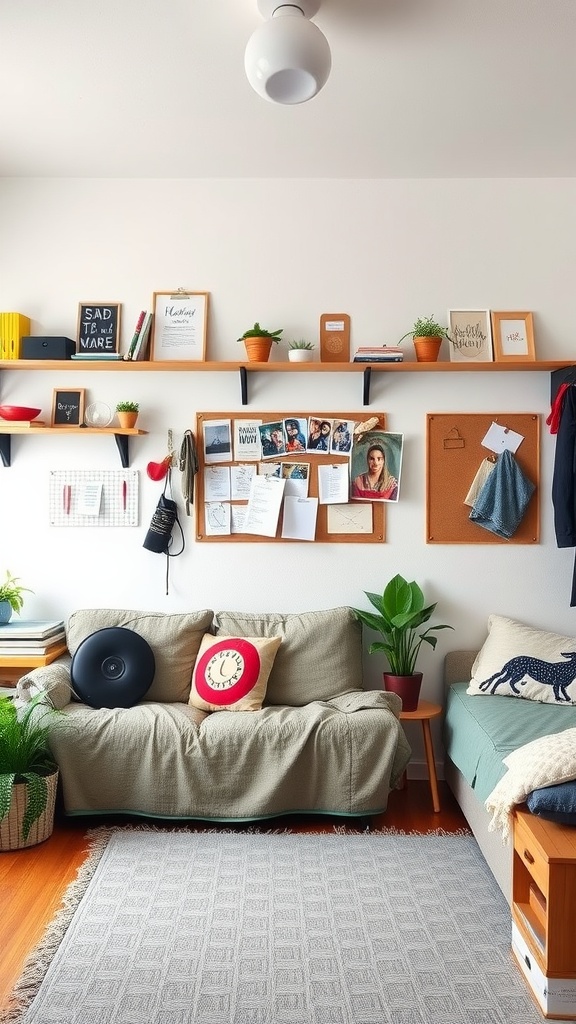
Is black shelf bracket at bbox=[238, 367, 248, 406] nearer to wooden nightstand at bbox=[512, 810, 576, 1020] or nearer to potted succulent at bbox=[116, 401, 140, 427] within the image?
potted succulent at bbox=[116, 401, 140, 427]

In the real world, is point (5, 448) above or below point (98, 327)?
below

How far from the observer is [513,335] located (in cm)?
388

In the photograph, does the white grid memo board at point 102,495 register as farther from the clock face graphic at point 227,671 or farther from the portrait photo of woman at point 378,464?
the portrait photo of woman at point 378,464

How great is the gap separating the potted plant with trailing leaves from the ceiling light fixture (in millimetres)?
2138

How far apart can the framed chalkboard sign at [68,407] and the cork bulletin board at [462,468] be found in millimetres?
1653

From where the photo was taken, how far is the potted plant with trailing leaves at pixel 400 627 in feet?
12.1

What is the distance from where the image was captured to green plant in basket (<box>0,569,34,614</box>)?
3.77m

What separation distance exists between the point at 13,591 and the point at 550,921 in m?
2.67

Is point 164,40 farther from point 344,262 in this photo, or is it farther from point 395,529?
point 395,529

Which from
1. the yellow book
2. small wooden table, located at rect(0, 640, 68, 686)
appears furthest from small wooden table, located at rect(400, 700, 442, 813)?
the yellow book

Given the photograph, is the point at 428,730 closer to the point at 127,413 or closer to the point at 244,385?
the point at 244,385

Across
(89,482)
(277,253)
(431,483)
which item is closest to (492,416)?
(431,483)

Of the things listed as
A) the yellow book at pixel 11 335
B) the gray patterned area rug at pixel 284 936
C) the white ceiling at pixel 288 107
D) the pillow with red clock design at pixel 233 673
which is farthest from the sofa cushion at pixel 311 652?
the white ceiling at pixel 288 107

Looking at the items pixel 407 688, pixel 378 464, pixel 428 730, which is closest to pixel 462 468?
pixel 378 464
